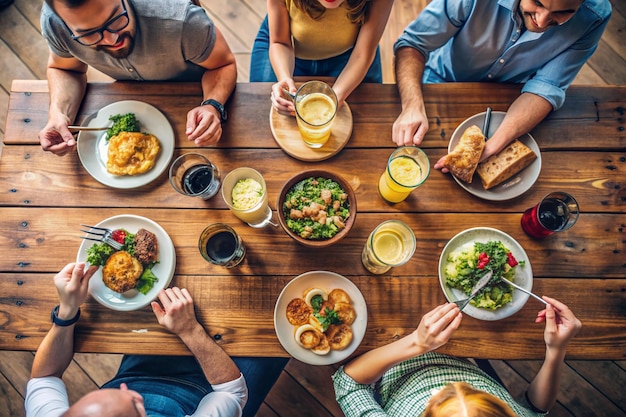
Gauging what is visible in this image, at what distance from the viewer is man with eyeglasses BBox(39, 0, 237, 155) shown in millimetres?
1595

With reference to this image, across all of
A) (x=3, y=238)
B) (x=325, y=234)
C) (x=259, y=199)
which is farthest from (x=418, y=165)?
(x=3, y=238)

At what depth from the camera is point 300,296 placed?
64.0 inches

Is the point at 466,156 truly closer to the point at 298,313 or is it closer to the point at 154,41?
the point at 298,313

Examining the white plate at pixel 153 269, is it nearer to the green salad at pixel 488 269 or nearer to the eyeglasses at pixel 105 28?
the eyeglasses at pixel 105 28

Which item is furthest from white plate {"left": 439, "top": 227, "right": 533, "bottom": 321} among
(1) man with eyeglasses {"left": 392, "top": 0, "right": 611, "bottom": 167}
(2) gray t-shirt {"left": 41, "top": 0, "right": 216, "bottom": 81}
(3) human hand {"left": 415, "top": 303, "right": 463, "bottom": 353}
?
(2) gray t-shirt {"left": 41, "top": 0, "right": 216, "bottom": 81}

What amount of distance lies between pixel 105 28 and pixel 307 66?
111cm

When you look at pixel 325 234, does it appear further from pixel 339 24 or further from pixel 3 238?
pixel 3 238

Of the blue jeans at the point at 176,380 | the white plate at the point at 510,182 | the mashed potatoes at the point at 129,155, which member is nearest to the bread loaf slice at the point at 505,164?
the white plate at the point at 510,182

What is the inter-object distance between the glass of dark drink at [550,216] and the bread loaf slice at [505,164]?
185 millimetres

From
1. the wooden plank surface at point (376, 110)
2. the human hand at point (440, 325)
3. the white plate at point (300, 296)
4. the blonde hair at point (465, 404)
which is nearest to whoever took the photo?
the blonde hair at point (465, 404)

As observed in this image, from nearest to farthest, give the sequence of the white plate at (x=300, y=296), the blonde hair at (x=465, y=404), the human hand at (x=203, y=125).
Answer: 1. the blonde hair at (x=465, y=404)
2. the white plate at (x=300, y=296)
3. the human hand at (x=203, y=125)

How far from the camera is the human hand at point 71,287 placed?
1532 mm

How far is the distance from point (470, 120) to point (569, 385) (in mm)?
2149

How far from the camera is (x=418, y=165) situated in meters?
1.64
